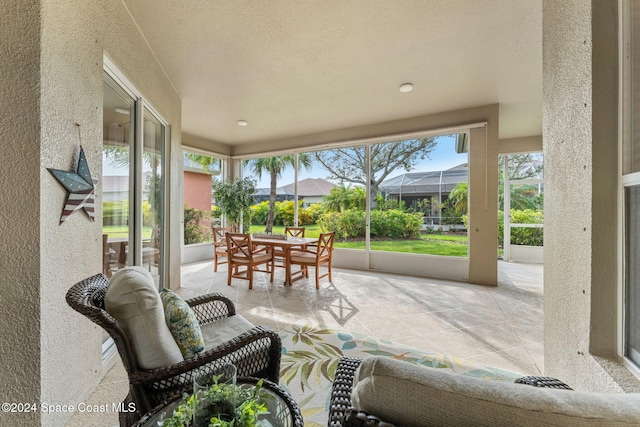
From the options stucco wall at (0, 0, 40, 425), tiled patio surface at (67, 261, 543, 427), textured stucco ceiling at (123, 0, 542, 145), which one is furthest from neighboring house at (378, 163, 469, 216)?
stucco wall at (0, 0, 40, 425)

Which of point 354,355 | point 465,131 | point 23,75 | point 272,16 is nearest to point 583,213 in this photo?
point 354,355

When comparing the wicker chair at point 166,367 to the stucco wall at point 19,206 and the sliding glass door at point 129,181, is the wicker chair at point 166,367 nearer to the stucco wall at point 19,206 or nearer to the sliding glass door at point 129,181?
the stucco wall at point 19,206

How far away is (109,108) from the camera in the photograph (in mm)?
2092

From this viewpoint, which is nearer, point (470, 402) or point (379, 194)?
point (470, 402)

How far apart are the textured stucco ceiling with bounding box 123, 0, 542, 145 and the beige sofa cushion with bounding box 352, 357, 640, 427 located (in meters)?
2.51

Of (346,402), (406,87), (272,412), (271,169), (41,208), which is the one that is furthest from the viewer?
(271,169)

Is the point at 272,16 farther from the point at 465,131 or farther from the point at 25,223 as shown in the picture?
the point at 465,131

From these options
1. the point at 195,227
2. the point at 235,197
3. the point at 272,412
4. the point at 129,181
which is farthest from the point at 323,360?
the point at 195,227

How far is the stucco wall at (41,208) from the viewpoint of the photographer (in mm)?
1229

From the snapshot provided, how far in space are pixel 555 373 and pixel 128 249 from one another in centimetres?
328

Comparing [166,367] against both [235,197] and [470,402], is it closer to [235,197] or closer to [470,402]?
[470,402]

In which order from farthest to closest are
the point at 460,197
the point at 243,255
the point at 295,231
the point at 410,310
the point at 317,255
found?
the point at 295,231 → the point at 460,197 → the point at 243,255 → the point at 317,255 → the point at 410,310

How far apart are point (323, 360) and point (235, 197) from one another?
4.53 m

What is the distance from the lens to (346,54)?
274cm
